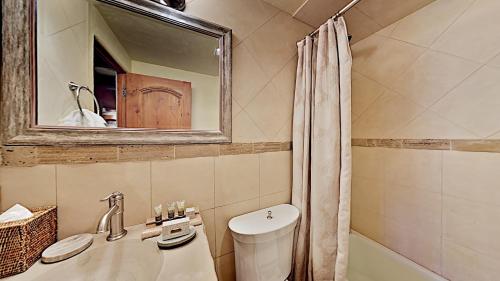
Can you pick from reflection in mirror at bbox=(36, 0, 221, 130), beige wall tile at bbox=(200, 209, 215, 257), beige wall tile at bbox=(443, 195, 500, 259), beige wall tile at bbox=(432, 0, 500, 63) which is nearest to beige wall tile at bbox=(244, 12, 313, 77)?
reflection in mirror at bbox=(36, 0, 221, 130)

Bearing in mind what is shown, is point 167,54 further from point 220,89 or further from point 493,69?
point 493,69

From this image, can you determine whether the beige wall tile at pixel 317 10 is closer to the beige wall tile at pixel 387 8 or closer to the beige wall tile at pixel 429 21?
the beige wall tile at pixel 387 8

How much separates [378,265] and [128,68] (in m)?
1.95

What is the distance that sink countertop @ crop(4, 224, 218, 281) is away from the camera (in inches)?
18.1

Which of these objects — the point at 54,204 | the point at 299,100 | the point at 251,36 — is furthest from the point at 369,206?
the point at 54,204

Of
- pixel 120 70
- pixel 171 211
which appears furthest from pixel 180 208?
pixel 120 70

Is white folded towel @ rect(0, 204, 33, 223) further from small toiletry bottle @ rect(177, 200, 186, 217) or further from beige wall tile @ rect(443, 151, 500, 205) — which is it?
beige wall tile @ rect(443, 151, 500, 205)

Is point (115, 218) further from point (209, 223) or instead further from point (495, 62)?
point (495, 62)

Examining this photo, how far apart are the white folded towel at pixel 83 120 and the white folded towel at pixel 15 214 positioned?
0.31 metres

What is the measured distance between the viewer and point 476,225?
843 millimetres

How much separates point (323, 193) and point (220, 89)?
0.85 metres

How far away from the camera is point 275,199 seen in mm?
1157

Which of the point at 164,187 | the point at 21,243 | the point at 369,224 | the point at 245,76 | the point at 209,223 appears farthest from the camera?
the point at 369,224

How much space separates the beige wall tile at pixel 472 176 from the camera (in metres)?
0.79
